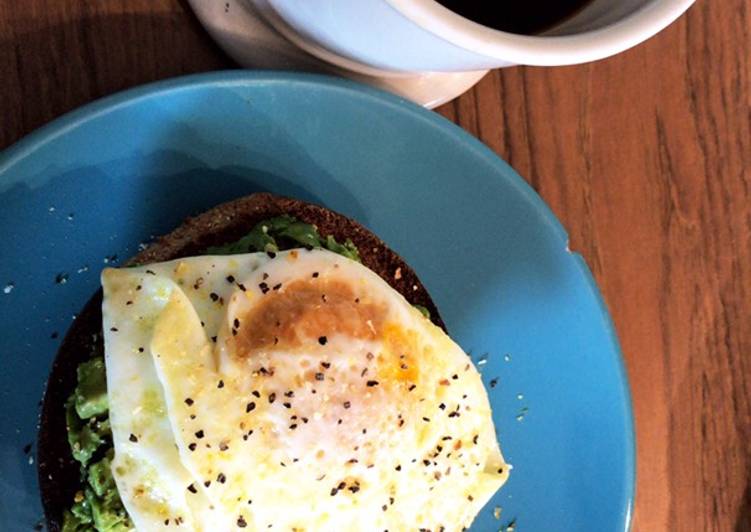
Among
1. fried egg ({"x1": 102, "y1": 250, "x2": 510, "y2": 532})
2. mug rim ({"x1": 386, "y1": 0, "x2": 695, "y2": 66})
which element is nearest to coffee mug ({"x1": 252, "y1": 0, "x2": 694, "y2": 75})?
mug rim ({"x1": 386, "y1": 0, "x2": 695, "y2": 66})

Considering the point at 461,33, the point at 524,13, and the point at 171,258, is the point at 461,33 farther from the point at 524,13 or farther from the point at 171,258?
the point at 171,258

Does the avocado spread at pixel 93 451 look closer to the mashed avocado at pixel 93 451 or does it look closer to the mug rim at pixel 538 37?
the mashed avocado at pixel 93 451

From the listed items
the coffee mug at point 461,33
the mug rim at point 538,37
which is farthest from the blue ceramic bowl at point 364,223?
the mug rim at point 538,37

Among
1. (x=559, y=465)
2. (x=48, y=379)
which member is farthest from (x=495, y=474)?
(x=48, y=379)

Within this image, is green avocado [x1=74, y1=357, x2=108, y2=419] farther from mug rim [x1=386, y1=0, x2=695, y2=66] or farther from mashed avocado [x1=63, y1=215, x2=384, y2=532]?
mug rim [x1=386, y1=0, x2=695, y2=66]

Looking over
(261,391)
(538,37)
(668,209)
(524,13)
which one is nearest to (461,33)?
(538,37)
